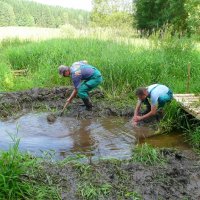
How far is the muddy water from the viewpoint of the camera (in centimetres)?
578

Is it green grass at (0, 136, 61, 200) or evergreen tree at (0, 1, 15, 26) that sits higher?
green grass at (0, 136, 61, 200)

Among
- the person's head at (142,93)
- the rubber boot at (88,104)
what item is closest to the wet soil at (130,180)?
the person's head at (142,93)

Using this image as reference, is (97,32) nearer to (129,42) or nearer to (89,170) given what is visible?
(129,42)

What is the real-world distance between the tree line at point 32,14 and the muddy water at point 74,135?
63.9 meters

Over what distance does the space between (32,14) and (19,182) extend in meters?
79.0

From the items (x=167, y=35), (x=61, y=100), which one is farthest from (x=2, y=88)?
(x=167, y=35)

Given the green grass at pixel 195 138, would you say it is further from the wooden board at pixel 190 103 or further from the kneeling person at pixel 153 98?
the kneeling person at pixel 153 98

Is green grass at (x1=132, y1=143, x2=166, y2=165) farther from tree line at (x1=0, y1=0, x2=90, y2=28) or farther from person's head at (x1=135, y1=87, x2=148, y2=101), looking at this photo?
tree line at (x1=0, y1=0, x2=90, y2=28)

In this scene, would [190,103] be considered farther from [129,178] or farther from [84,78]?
[129,178]

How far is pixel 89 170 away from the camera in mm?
4527

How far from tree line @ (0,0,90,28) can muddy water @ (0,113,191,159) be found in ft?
210

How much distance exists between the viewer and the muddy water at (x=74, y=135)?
5.78 m

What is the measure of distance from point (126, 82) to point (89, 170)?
15.7ft

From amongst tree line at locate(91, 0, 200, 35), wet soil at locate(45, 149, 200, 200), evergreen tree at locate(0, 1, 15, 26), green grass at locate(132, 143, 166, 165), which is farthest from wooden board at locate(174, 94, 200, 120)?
evergreen tree at locate(0, 1, 15, 26)
